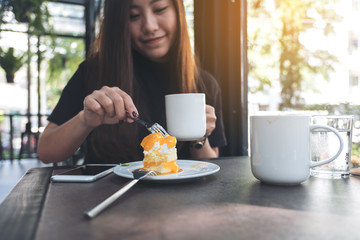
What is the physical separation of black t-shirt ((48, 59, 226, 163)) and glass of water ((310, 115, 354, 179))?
745mm

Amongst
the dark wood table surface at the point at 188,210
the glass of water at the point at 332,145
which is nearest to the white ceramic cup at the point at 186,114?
the dark wood table surface at the point at 188,210

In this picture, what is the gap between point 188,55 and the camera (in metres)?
1.68

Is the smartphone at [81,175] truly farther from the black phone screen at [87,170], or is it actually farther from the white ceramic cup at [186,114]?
the white ceramic cup at [186,114]

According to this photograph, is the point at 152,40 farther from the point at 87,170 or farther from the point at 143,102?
the point at 87,170

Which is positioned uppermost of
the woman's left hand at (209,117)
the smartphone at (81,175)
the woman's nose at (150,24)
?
the woman's nose at (150,24)

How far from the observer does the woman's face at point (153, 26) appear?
146cm

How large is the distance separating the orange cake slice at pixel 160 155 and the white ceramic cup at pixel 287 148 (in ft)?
0.85

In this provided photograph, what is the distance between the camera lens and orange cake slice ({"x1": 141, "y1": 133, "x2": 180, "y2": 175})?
837mm

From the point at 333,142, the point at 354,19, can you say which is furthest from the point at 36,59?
the point at 333,142

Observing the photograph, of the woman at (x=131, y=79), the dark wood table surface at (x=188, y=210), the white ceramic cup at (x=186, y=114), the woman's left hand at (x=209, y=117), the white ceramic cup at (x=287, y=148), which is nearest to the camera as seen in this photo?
the dark wood table surface at (x=188, y=210)

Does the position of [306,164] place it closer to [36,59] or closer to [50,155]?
[50,155]

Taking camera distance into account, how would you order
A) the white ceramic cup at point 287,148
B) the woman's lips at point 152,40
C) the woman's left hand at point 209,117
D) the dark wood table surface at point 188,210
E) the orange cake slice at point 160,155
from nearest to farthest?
the dark wood table surface at point 188,210
the white ceramic cup at point 287,148
the orange cake slice at point 160,155
the woman's left hand at point 209,117
the woman's lips at point 152,40

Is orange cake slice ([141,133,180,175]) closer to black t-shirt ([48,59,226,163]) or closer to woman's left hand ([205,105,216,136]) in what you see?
woman's left hand ([205,105,216,136])

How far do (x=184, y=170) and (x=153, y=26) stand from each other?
0.87m
